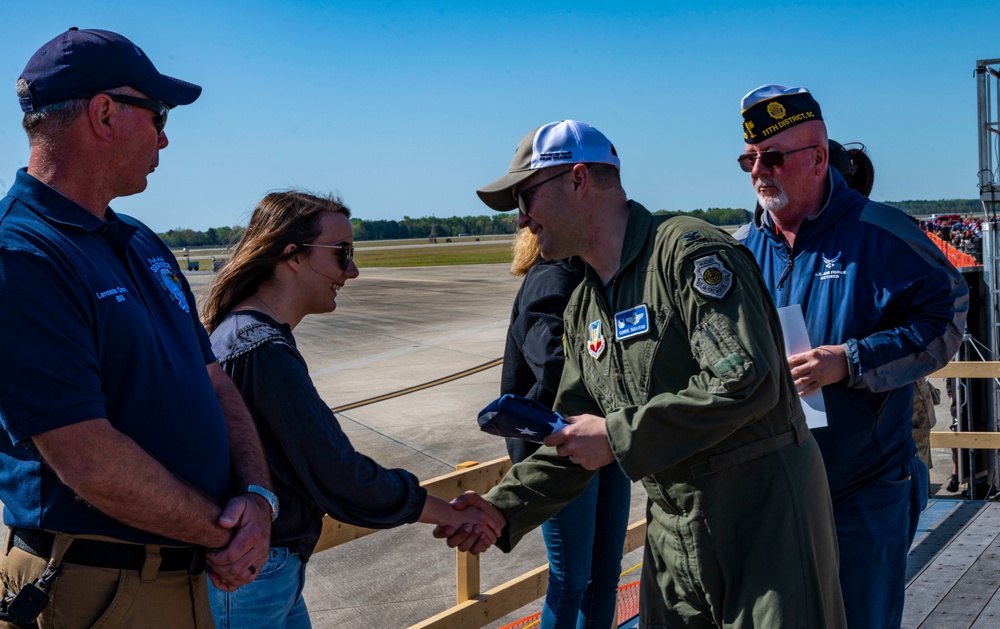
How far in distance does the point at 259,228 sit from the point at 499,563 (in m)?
5.38

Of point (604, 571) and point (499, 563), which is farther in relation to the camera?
point (499, 563)

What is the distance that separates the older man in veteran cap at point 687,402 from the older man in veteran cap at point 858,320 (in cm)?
55

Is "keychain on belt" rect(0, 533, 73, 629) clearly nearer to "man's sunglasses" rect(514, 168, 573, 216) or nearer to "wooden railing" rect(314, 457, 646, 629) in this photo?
"man's sunglasses" rect(514, 168, 573, 216)

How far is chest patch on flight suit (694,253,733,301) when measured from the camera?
2289 millimetres

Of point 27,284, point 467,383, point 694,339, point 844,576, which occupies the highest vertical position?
point 27,284

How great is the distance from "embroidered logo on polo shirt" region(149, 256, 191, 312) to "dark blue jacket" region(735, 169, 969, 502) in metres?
2.05

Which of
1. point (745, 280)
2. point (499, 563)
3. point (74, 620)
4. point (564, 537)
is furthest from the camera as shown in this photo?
point (499, 563)

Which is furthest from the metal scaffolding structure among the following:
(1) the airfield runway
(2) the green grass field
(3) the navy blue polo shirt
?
(2) the green grass field

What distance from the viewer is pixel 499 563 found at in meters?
7.61

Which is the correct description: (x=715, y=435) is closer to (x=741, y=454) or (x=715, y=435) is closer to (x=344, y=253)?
(x=741, y=454)

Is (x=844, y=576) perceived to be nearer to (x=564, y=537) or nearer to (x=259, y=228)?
(x=564, y=537)

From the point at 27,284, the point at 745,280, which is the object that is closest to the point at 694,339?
the point at 745,280

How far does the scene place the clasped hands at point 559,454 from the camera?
2492 millimetres

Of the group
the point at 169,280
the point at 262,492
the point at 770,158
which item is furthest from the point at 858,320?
the point at 169,280
